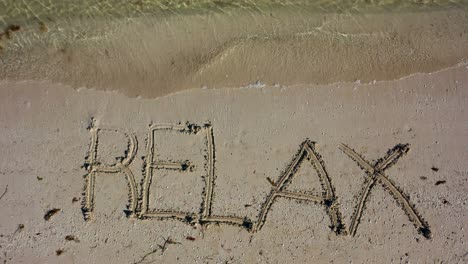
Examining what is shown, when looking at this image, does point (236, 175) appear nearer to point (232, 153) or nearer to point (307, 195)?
point (232, 153)

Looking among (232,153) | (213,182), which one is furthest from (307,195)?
(213,182)

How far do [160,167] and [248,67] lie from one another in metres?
2.32

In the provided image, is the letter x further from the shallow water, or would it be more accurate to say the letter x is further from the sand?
the shallow water

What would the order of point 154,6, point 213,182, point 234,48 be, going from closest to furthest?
point 213,182 < point 234,48 < point 154,6

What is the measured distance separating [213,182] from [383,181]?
9.59 ft

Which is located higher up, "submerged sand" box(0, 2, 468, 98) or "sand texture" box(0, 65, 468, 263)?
"submerged sand" box(0, 2, 468, 98)

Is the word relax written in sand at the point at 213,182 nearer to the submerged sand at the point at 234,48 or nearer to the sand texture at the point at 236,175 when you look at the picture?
the sand texture at the point at 236,175

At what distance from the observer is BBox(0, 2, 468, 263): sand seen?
22.9ft

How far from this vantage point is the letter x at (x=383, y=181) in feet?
23.1

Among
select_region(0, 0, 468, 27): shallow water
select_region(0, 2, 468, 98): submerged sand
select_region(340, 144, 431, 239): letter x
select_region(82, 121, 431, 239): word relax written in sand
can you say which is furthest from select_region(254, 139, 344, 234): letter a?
select_region(0, 0, 468, 27): shallow water

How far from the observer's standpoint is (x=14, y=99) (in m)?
7.06

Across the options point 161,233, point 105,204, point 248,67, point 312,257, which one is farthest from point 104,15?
point 312,257

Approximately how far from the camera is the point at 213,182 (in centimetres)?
705

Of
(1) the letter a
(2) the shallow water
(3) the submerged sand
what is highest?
(2) the shallow water
